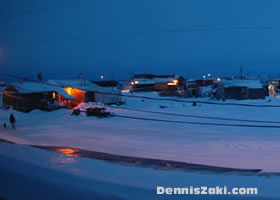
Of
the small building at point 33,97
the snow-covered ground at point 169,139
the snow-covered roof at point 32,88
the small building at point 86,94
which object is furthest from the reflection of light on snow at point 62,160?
the small building at point 86,94

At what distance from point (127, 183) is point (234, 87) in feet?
124

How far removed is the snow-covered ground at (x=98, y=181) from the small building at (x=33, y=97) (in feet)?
79.9

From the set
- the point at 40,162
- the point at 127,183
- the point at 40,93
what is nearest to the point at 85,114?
the point at 40,93

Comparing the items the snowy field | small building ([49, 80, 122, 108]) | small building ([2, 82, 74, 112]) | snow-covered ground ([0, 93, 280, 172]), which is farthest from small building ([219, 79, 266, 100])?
small building ([2, 82, 74, 112])

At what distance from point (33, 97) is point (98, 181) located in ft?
91.3

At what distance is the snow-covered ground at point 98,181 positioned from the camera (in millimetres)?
5219

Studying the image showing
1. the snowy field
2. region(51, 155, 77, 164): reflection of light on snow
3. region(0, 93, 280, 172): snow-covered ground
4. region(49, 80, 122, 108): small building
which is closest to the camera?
the snowy field

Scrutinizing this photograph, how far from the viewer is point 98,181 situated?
5.95 m

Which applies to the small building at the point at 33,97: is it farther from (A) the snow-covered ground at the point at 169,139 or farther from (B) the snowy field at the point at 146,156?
(B) the snowy field at the point at 146,156

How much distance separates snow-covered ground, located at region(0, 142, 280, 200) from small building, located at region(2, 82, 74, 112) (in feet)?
79.9

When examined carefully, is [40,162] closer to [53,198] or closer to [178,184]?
[53,198]

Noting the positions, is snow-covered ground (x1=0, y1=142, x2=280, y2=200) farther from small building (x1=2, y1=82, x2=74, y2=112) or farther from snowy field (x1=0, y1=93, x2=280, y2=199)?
small building (x1=2, y1=82, x2=74, y2=112)

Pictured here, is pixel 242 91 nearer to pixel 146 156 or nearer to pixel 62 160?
pixel 146 156

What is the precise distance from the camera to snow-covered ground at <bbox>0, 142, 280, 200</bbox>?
205 inches
